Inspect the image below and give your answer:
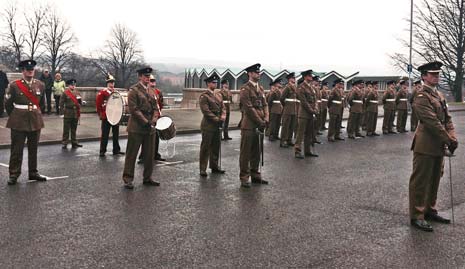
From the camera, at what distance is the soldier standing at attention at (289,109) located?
48.0ft

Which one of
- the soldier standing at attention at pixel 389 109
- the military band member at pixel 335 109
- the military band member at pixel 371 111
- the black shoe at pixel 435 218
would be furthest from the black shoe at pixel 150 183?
the soldier standing at attention at pixel 389 109

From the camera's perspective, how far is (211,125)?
980cm

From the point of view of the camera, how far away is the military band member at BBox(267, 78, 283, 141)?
53.1 ft

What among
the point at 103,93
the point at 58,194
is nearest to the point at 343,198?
the point at 58,194

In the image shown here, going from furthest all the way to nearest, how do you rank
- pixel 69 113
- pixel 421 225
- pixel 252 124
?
pixel 69 113, pixel 252 124, pixel 421 225

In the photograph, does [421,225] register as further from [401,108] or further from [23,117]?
[401,108]

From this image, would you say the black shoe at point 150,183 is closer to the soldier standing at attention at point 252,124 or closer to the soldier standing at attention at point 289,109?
the soldier standing at attention at point 252,124

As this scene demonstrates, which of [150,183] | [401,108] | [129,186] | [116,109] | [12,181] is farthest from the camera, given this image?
[401,108]

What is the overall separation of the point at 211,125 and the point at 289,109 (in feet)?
18.4

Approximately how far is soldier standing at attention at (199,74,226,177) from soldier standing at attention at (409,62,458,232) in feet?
13.8

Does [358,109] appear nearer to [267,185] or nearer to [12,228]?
[267,185]

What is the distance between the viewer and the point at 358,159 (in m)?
12.0

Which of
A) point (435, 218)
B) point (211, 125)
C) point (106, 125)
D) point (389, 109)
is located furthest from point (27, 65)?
point (389, 109)

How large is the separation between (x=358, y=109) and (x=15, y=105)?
11.3m
